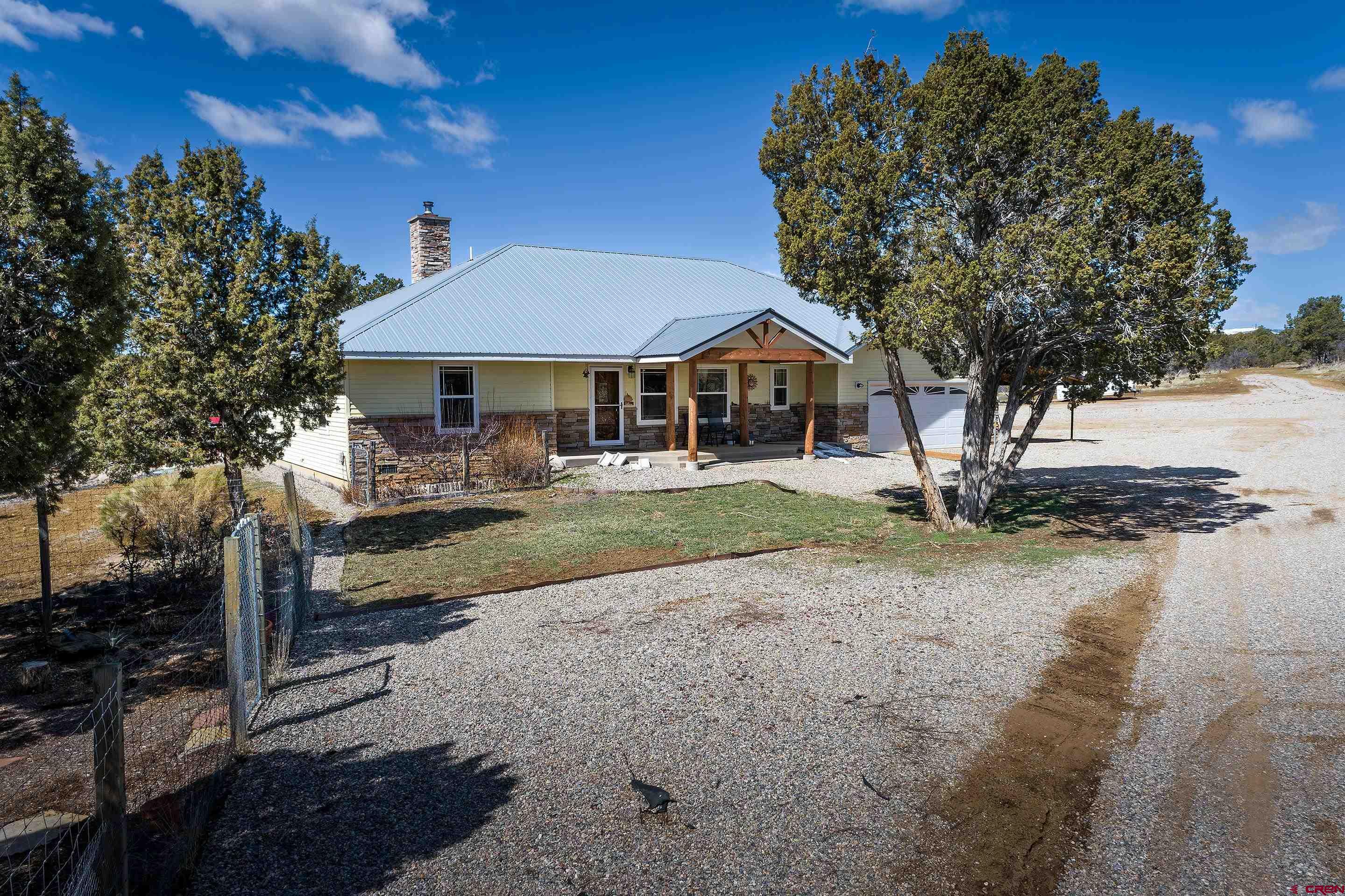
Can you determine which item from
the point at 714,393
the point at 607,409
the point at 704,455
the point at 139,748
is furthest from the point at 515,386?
the point at 139,748

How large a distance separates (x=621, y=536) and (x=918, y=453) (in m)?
4.89

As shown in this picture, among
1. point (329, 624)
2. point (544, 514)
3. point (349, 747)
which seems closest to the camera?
point (349, 747)

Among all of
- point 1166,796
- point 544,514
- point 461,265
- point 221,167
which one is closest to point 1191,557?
point 1166,796

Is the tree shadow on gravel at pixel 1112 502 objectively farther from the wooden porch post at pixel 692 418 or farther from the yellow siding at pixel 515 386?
the yellow siding at pixel 515 386

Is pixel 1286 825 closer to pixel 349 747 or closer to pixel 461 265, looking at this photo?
pixel 349 747

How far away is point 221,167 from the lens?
1018 cm

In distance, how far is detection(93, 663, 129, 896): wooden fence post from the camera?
320cm

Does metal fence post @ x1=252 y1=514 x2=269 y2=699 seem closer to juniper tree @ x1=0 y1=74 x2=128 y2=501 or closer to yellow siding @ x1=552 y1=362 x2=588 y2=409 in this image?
juniper tree @ x1=0 y1=74 x2=128 y2=501

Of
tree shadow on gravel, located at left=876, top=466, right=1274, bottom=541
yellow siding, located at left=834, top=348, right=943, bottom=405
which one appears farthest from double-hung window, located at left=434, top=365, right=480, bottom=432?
yellow siding, located at left=834, top=348, right=943, bottom=405

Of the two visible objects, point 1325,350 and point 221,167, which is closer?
point 221,167

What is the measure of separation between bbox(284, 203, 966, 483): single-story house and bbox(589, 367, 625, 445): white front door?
39mm

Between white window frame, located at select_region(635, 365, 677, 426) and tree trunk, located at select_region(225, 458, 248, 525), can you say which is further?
white window frame, located at select_region(635, 365, 677, 426)

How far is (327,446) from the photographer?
1773 cm

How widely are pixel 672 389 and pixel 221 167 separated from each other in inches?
443
